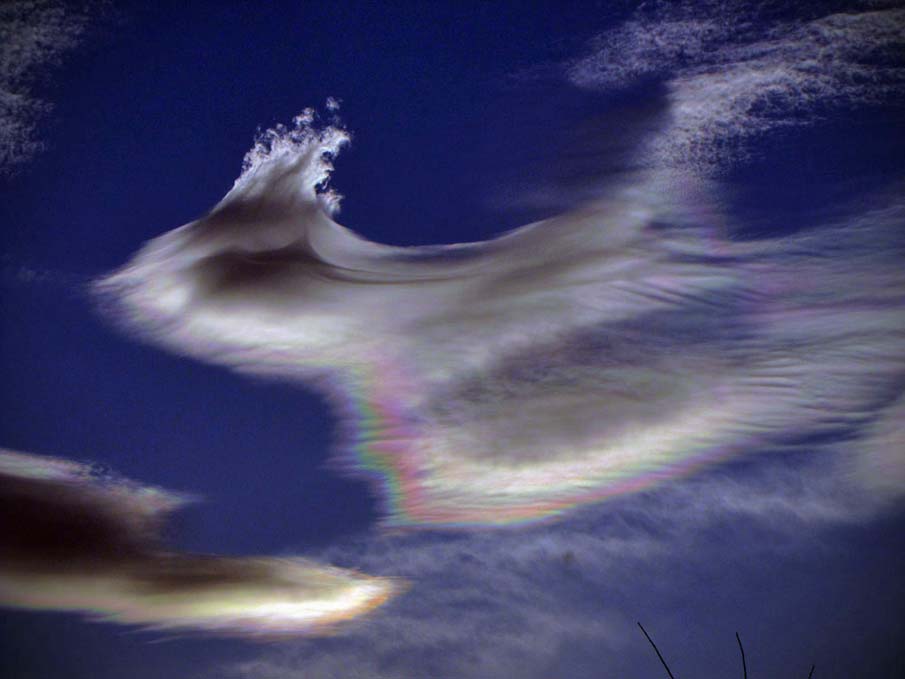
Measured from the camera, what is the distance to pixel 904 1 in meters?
7.65

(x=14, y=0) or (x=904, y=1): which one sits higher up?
(x=14, y=0)

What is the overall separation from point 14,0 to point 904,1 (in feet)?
40.3

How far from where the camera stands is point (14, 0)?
7945 millimetres
